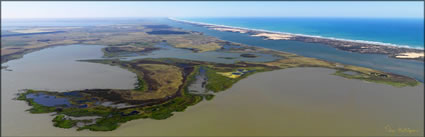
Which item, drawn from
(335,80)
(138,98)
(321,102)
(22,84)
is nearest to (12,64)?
(22,84)

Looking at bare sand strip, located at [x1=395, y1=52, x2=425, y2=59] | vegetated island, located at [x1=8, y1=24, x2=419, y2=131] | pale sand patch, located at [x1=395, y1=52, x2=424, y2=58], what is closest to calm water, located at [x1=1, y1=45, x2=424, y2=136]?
vegetated island, located at [x1=8, y1=24, x2=419, y2=131]

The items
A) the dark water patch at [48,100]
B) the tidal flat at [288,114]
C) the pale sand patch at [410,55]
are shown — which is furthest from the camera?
the pale sand patch at [410,55]

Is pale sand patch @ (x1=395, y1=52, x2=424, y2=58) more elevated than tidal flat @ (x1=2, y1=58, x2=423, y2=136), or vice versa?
pale sand patch @ (x1=395, y1=52, x2=424, y2=58)

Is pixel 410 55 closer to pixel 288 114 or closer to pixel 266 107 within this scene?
pixel 288 114

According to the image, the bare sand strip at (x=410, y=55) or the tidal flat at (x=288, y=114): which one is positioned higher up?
the bare sand strip at (x=410, y=55)

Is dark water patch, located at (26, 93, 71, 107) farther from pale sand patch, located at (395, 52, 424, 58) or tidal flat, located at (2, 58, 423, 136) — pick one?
pale sand patch, located at (395, 52, 424, 58)

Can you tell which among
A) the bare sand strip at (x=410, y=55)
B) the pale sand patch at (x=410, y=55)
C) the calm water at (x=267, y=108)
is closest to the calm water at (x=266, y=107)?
the calm water at (x=267, y=108)

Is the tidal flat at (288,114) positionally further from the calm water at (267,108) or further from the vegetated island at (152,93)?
the vegetated island at (152,93)

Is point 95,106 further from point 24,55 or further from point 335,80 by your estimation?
point 24,55
